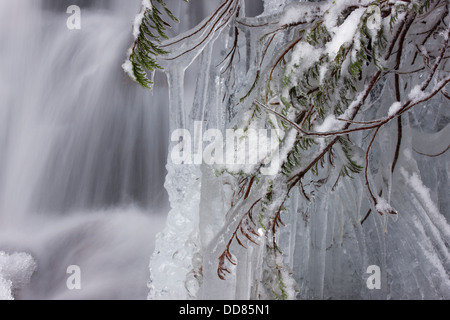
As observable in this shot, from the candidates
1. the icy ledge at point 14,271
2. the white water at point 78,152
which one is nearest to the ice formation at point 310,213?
the white water at point 78,152

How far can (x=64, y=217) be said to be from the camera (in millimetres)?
2645

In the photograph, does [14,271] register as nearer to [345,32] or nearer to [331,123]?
[331,123]

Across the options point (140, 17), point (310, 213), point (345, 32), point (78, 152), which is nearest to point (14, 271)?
point (78, 152)

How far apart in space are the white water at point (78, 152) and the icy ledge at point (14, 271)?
35 millimetres

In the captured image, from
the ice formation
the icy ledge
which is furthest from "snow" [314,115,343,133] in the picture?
the icy ledge

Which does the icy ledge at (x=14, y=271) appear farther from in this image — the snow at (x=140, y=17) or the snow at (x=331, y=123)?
the snow at (x=331, y=123)

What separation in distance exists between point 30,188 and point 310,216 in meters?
1.87

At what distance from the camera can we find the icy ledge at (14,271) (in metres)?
2.42

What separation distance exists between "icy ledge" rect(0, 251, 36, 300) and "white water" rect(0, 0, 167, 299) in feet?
0.12

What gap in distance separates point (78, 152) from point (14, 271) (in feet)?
2.58

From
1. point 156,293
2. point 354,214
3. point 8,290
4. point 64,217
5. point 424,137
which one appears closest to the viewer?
point 424,137
